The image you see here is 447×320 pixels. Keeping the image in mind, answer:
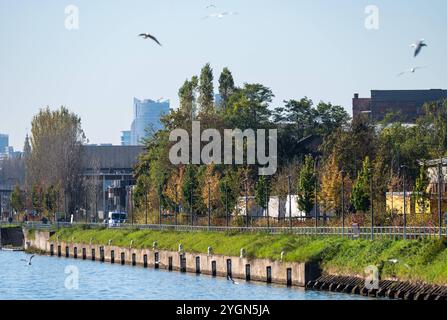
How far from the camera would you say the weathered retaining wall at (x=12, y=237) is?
559ft

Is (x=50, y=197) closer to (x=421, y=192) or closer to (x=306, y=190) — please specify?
(x=306, y=190)

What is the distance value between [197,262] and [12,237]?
232 feet

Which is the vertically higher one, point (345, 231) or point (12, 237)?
point (345, 231)

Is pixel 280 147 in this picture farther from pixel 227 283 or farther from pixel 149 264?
pixel 227 283

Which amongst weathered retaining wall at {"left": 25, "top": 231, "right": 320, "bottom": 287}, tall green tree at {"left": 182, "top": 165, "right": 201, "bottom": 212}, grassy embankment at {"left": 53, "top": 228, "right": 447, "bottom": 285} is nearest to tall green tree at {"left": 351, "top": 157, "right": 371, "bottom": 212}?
grassy embankment at {"left": 53, "top": 228, "right": 447, "bottom": 285}

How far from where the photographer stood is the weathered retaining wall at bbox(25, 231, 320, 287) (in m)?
86.9

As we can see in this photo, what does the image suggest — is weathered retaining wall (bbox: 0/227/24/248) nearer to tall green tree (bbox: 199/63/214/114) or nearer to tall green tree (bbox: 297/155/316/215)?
tall green tree (bbox: 199/63/214/114)

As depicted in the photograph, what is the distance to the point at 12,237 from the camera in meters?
171

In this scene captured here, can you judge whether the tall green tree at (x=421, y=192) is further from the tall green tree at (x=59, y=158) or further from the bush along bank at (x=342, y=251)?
the tall green tree at (x=59, y=158)

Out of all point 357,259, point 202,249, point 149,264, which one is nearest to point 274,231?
point 202,249

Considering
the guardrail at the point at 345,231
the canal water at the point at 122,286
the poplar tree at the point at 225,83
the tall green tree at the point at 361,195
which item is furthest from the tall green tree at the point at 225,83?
the tall green tree at the point at 361,195

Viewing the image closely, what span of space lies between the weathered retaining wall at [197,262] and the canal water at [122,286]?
1.23 metres

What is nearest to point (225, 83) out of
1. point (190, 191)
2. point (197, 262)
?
point (190, 191)
